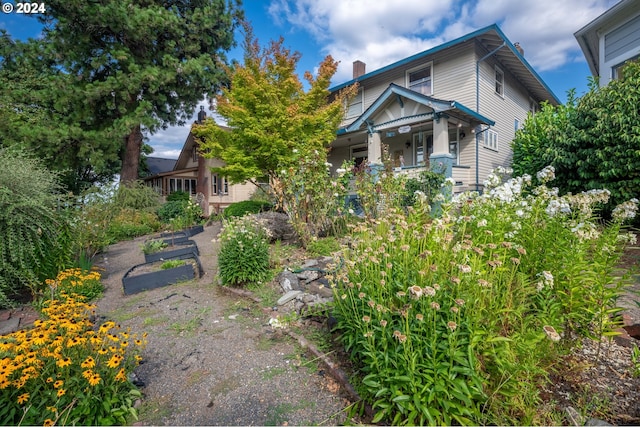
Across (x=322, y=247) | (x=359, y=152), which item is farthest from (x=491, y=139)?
(x=322, y=247)

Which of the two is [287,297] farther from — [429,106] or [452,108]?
[429,106]

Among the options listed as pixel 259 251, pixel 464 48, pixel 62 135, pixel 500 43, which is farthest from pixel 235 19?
pixel 259 251

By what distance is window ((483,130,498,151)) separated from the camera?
36.4 feet

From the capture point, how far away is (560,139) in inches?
273

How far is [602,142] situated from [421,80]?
24.1ft

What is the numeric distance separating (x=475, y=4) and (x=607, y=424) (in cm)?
958

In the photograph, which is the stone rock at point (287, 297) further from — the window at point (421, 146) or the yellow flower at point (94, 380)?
the window at point (421, 146)

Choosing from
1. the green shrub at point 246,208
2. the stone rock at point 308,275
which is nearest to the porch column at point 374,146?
the green shrub at point 246,208

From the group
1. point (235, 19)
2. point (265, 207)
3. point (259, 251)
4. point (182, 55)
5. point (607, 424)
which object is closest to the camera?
point (607, 424)

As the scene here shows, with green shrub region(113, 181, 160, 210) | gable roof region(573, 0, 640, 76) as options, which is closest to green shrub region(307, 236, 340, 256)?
green shrub region(113, 181, 160, 210)

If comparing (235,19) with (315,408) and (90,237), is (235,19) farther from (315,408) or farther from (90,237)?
(315,408)

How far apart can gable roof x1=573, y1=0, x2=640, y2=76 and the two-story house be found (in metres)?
1.86

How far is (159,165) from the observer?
25938 mm

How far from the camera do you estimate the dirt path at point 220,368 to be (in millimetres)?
1991
